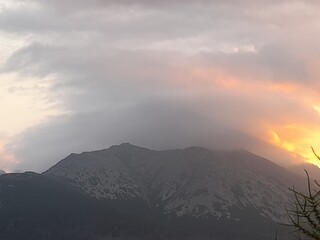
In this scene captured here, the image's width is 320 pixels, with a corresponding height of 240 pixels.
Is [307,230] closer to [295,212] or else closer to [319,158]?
[295,212]

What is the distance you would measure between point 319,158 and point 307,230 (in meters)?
2.13

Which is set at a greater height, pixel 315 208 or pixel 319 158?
pixel 319 158

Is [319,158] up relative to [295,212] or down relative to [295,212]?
up

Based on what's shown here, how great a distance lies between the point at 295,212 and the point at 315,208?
54cm

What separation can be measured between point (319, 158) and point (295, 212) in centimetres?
161

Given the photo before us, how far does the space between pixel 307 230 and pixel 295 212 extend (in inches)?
29.9

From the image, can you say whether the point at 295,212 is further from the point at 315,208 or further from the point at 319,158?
the point at 319,158

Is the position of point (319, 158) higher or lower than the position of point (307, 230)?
higher

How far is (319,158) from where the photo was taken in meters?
14.9

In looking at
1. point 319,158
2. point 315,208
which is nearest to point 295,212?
point 315,208

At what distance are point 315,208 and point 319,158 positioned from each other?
1.39 metres

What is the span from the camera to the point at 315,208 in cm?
1513

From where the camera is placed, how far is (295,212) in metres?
15.2

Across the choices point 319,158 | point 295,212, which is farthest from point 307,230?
point 319,158
